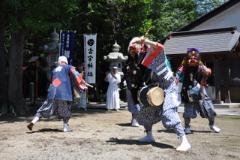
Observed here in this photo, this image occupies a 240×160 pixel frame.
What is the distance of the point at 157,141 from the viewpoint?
9391 mm

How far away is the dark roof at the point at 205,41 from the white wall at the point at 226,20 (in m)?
1.52

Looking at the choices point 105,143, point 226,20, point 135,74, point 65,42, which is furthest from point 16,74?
point 226,20

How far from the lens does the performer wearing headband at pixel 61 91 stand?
419 inches

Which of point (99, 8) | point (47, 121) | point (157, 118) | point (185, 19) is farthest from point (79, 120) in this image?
point (185, 19)

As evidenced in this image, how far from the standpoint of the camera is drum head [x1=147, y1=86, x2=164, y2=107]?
8406 millimetres

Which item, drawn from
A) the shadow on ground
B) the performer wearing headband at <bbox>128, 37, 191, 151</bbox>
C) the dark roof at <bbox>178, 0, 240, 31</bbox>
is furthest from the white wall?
the performer wearing headband at <bbox>128, 37, 191, 151</bbox>

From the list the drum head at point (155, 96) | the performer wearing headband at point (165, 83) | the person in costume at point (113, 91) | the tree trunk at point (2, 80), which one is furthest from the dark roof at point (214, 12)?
the drum head at point (155, 96)

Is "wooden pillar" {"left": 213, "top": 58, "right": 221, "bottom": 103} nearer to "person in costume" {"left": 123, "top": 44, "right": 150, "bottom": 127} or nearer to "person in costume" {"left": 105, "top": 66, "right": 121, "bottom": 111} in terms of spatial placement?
"person in costume" {"left": 105, "top": 66, "right": 121, "bottom": 111}

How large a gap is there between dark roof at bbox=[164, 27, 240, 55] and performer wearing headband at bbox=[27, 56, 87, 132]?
1160cm

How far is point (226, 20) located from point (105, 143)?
1695 centimetres

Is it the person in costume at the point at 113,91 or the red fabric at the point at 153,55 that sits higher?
the red fabric at the point at 153,55

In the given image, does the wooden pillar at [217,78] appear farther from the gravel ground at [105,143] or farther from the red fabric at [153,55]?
the red fabric at [153,55]

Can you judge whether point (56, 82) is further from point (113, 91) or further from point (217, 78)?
point (217, 78)

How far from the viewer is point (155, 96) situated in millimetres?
8430
